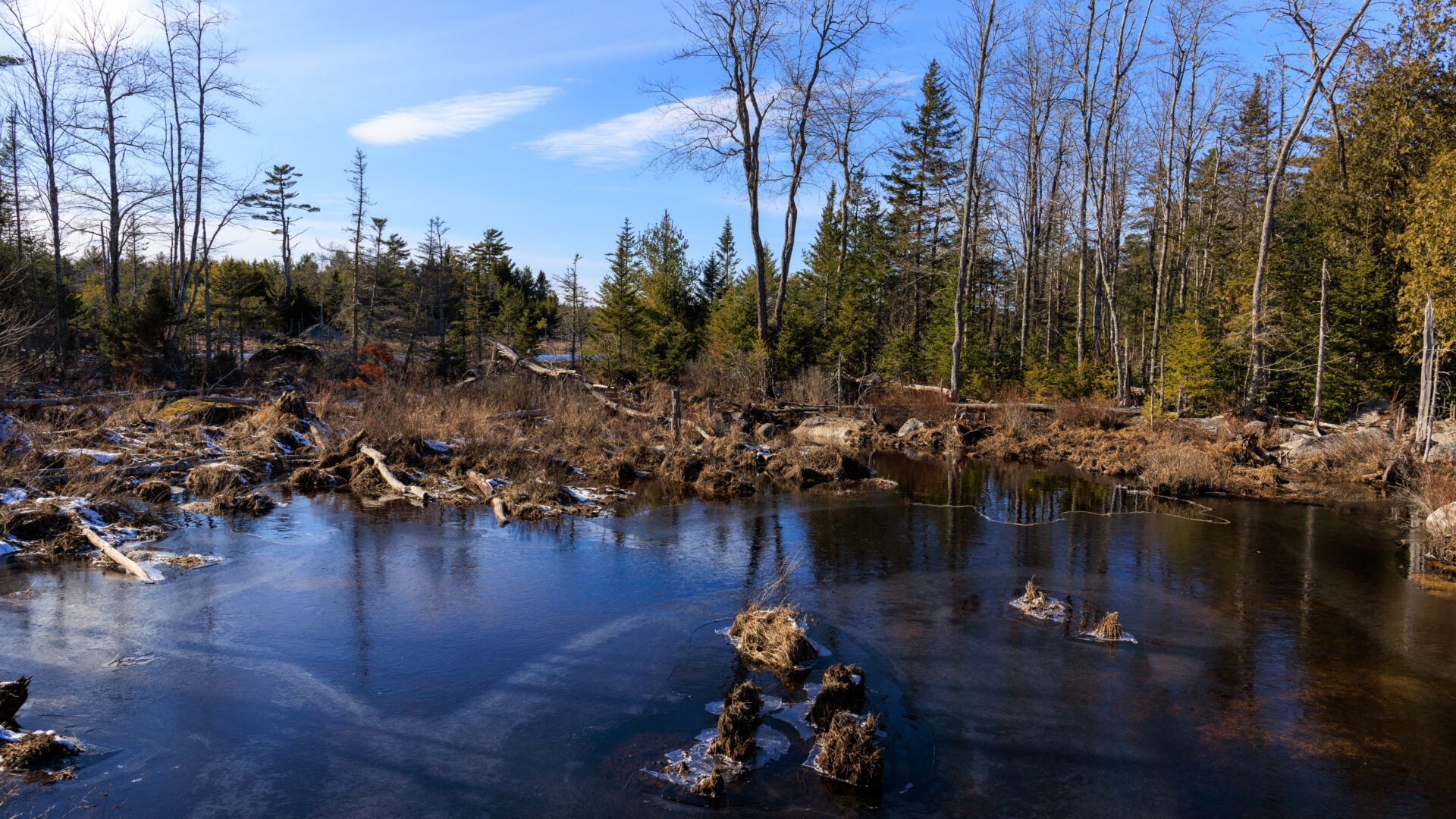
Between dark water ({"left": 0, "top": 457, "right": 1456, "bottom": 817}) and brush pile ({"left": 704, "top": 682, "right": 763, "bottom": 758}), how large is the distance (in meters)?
0.22

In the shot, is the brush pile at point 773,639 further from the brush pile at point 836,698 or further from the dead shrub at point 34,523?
the dead shrub at point 34,523

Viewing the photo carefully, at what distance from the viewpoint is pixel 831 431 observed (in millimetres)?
23922

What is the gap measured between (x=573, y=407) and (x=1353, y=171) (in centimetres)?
2415

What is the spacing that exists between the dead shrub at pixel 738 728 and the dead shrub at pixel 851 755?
52cm

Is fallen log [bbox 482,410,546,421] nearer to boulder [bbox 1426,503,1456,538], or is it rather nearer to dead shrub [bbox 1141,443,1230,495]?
dead shrub [bbox 1141,443,1230,495]

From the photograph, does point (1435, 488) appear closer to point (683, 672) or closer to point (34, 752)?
point (683, 672)

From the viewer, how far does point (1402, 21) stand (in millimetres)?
21406

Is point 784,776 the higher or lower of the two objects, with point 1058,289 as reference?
lower

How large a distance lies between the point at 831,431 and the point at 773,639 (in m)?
16.9

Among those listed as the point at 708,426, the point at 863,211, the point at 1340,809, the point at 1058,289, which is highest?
the point at 863,211

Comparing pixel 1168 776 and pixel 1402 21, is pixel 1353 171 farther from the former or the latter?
pixel 1168 776

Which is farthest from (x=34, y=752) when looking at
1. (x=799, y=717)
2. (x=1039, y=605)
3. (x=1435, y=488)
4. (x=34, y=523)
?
(x=1435, y=488)

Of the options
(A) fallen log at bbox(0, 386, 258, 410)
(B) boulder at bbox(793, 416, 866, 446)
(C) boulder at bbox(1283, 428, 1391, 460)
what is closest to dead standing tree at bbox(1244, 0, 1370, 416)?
(C) boulder at bbox(1283, 428, 1391, 460)

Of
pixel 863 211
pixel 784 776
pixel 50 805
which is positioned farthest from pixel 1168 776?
pixel 863 211
